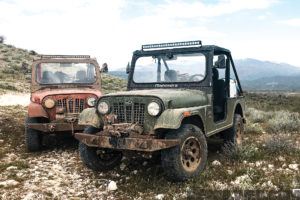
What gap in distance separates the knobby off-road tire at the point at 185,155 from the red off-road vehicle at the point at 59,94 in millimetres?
3076

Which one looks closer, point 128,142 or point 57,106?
point 128,142

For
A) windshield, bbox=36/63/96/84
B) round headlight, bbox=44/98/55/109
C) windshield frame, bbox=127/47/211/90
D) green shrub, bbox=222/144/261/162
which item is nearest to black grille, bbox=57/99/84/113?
round headlight, bbox=44/98/55/109

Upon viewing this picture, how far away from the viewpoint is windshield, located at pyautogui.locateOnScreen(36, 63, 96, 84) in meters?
10.1

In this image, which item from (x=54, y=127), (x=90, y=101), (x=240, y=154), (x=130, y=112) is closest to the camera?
(x=130, y=112)

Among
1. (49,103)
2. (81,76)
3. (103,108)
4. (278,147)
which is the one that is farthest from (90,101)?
(278,147)

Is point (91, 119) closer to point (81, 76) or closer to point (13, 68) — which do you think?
point (81, 76)

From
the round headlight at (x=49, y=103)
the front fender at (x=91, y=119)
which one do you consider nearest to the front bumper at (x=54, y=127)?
the round headlight at (x=49, y=103)

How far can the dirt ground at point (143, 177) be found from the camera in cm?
589

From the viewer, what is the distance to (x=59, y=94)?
9.16 m

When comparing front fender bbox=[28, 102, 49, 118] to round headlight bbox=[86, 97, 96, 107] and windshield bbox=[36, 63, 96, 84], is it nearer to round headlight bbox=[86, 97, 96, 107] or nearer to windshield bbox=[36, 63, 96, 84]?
round headlight bbox=[86, 97, 96, 107]

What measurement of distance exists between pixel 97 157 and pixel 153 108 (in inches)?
57.9

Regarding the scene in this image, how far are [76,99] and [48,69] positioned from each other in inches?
58.1

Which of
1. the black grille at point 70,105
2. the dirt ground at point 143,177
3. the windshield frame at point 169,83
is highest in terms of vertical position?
the windshield frame at point 169,83

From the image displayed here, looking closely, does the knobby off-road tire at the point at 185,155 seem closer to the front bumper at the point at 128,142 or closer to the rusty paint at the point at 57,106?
the front bumper at the point at 128,142
